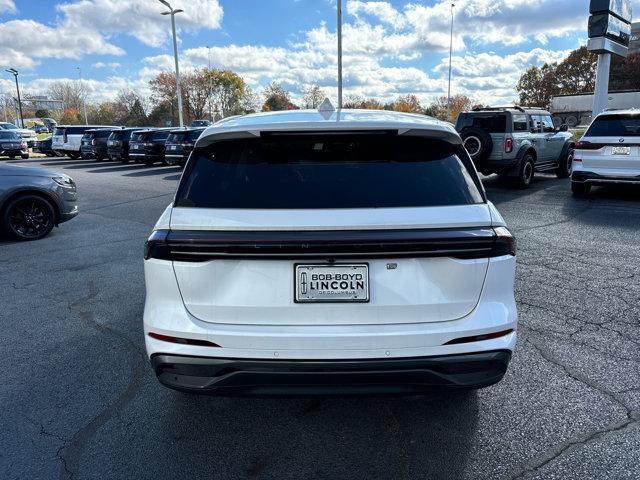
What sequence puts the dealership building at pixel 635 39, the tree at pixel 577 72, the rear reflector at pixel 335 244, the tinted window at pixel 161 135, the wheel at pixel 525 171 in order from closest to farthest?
the rear reflector at pixel 335 244 → the wheel at pixel 525 171 → the tinted window at pixel 161 135 → the tree at pixel 577 72 → the dealership building at pixel 635 39

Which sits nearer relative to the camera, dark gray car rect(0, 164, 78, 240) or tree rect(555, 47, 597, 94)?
dark gray car rect(0, 164, 78, 240)

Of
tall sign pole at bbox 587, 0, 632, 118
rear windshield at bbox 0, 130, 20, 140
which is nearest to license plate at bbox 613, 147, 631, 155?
tall sign pole at bbox 587, 0, 632, 118

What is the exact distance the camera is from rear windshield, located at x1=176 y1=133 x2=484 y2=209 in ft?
8.28

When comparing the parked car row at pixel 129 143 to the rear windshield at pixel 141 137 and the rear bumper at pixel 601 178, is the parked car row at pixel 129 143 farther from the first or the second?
the rear bumper at pixel 601 178

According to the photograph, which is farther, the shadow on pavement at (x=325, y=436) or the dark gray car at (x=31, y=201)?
the dark gray car at (x=31, y=201)

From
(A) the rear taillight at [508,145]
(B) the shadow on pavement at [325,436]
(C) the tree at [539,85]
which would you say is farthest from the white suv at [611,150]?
(C) the tree at [539,85]

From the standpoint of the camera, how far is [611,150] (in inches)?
400

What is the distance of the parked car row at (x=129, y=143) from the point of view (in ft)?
68.9

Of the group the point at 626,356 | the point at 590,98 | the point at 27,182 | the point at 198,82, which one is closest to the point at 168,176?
the point at 27,182

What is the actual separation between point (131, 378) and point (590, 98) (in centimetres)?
6014

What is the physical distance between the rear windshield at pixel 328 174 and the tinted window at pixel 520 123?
10.8 m

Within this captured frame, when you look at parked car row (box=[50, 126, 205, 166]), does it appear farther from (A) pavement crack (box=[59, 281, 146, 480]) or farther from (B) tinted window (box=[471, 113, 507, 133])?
(A) pavement crack (box=[59, 281, 146, 480])

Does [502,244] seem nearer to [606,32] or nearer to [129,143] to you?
[606,32]

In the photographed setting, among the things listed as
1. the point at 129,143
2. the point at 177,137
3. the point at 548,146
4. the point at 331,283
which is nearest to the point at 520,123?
the point at 548,146
